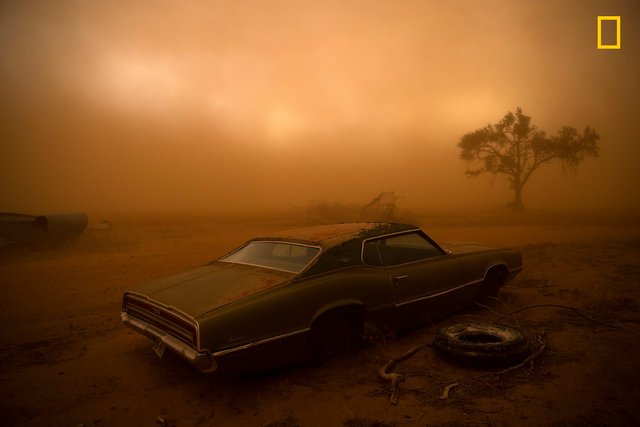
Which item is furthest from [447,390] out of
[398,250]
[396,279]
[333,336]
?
[398,250]

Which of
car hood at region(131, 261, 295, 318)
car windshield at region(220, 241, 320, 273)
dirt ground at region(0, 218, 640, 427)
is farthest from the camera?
car windshield at region(220, 241, 320, 273)

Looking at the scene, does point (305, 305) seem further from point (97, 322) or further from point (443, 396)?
point (97, 322)

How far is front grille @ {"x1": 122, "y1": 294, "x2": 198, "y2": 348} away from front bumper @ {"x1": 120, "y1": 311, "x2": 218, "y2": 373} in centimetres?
3

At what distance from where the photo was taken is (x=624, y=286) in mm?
5734

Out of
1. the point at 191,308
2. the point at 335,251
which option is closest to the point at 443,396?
the point at 335,251

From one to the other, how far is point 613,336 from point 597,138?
28400 millimetres

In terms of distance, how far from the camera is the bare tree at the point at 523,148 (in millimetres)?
26750

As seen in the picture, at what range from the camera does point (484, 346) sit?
11.1ft

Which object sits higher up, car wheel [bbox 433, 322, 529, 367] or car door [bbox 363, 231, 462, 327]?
car door [bbox 363, 231, 462, 327]

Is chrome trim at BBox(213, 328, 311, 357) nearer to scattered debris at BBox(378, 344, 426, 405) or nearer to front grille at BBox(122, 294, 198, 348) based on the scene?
front grille at BBox(122, 294, 198, 348)

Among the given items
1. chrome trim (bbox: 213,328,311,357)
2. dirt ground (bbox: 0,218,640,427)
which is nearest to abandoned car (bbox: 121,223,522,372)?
chrome trim (bbox: 213,328,311,357)

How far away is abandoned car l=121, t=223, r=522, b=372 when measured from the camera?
9.76 feet

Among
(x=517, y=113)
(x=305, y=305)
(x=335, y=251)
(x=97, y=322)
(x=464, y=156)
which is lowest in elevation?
(x=97, y=322)

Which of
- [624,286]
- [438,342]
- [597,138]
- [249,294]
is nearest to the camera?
[249,294]
